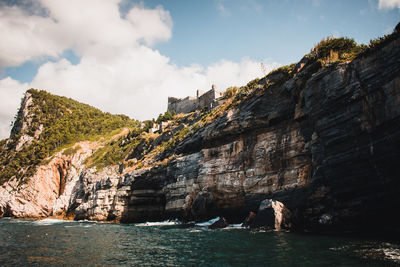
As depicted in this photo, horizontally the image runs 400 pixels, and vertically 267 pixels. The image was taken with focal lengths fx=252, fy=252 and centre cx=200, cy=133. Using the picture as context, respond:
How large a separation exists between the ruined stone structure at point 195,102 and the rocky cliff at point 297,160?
2769 centimetres

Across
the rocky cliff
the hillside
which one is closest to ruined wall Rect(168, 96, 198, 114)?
the rocky cliff

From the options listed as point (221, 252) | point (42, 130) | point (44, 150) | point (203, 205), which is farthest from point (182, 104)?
point (221, 252)

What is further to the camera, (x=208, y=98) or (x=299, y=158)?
(x=208, y=98)

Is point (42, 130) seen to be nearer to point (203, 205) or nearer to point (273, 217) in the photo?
point (203, 205)

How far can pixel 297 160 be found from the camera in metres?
27.9

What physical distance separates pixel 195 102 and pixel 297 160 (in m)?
58.8

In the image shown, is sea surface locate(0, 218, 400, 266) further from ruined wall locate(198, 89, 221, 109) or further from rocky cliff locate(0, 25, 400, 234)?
ruined wall locate(198, 89, 221, 109)

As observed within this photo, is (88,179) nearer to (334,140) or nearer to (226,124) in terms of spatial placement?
(226,124)

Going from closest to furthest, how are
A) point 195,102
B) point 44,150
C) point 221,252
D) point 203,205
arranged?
point 221,252 < point 203,205 < point 195,102 < point 44,150

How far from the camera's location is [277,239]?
63.4 ft

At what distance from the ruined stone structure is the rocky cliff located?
2769 centimetres

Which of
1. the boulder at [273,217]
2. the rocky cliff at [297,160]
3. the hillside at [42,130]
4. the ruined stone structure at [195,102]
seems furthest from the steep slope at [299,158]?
the hillside at [42,130]

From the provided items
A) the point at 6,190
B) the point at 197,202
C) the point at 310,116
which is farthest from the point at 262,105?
the point at 6,190

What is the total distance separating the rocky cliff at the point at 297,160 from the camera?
19.6 m
